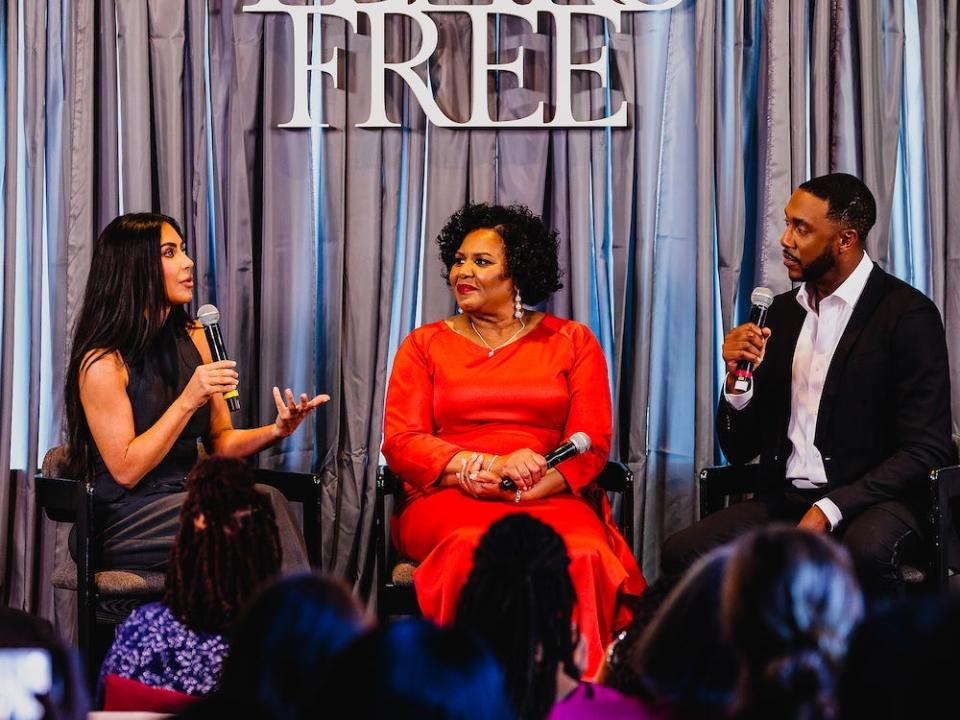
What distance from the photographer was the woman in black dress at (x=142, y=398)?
350 cm

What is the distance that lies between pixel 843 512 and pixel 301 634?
2.45 metres

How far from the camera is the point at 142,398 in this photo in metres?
3.62

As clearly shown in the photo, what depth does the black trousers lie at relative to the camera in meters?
3.31

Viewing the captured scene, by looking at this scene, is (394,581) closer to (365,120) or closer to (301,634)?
(365,120)

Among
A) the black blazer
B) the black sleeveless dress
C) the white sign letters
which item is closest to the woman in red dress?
the white sign letters

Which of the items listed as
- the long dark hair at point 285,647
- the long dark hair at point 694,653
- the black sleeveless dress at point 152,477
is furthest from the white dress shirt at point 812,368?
the long dark hair at point 285,647

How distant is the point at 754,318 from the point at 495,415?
913mm

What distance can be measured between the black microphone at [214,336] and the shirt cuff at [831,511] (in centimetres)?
178

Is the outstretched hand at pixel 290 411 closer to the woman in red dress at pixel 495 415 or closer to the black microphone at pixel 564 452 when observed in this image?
the woman in red dress at pixel 495 415

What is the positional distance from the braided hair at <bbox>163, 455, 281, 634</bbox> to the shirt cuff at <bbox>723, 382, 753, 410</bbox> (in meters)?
1.85

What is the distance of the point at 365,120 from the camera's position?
14.3 ft

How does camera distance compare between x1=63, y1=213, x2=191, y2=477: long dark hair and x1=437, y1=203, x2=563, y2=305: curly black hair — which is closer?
x1=63, y1=213, x2=191, y2=477: long dark hair

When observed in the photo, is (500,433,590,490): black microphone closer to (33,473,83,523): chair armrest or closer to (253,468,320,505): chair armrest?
(253,468,320,505): chair armrest

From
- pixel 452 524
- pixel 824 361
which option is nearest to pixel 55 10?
pixel 452 524
